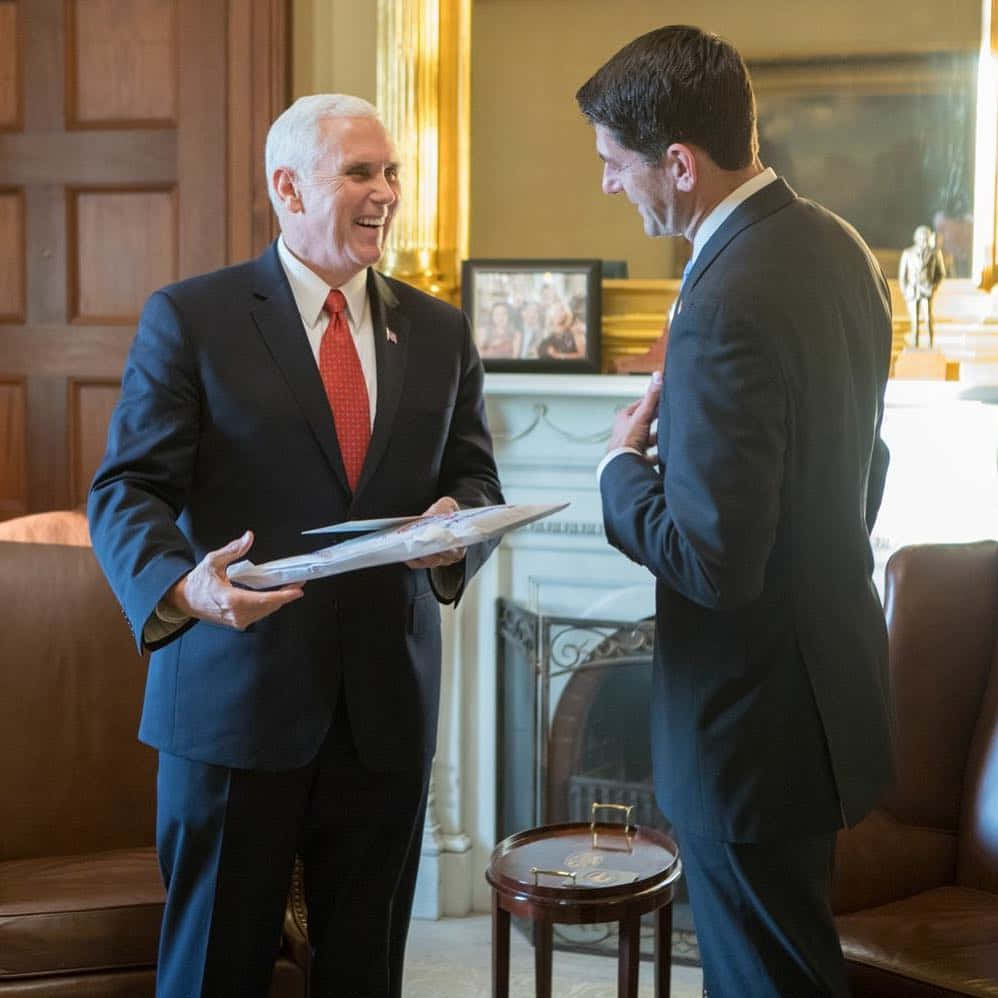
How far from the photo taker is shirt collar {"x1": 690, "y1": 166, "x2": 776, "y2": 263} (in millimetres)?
1540

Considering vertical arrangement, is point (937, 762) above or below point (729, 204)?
below

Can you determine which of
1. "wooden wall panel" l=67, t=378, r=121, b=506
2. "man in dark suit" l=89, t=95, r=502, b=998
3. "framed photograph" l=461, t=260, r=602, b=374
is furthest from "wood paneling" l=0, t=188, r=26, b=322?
"man in dark suit" l=89, t=95, r=502, b=998

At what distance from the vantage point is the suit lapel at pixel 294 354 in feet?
6.04

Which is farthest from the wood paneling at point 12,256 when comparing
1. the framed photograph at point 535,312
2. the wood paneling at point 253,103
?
the framed photograph at point 535,312

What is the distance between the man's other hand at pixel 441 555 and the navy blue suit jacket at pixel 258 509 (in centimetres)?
7

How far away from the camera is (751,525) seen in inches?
56.0

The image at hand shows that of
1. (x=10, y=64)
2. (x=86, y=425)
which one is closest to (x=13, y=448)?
(x=86, y=425)

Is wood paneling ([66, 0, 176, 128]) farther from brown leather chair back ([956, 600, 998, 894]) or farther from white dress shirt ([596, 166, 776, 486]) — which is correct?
brown leather chair back ([956, 600, 998, 894])

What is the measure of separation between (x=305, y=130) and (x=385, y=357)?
0.33 metres

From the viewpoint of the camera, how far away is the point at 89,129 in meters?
3.53

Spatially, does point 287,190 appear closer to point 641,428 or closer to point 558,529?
point 641,428

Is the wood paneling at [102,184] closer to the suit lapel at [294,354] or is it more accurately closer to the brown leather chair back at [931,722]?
the suit lapel at [294,354]

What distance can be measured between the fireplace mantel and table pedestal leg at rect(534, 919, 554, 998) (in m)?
1.02

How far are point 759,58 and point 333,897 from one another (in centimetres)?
200
